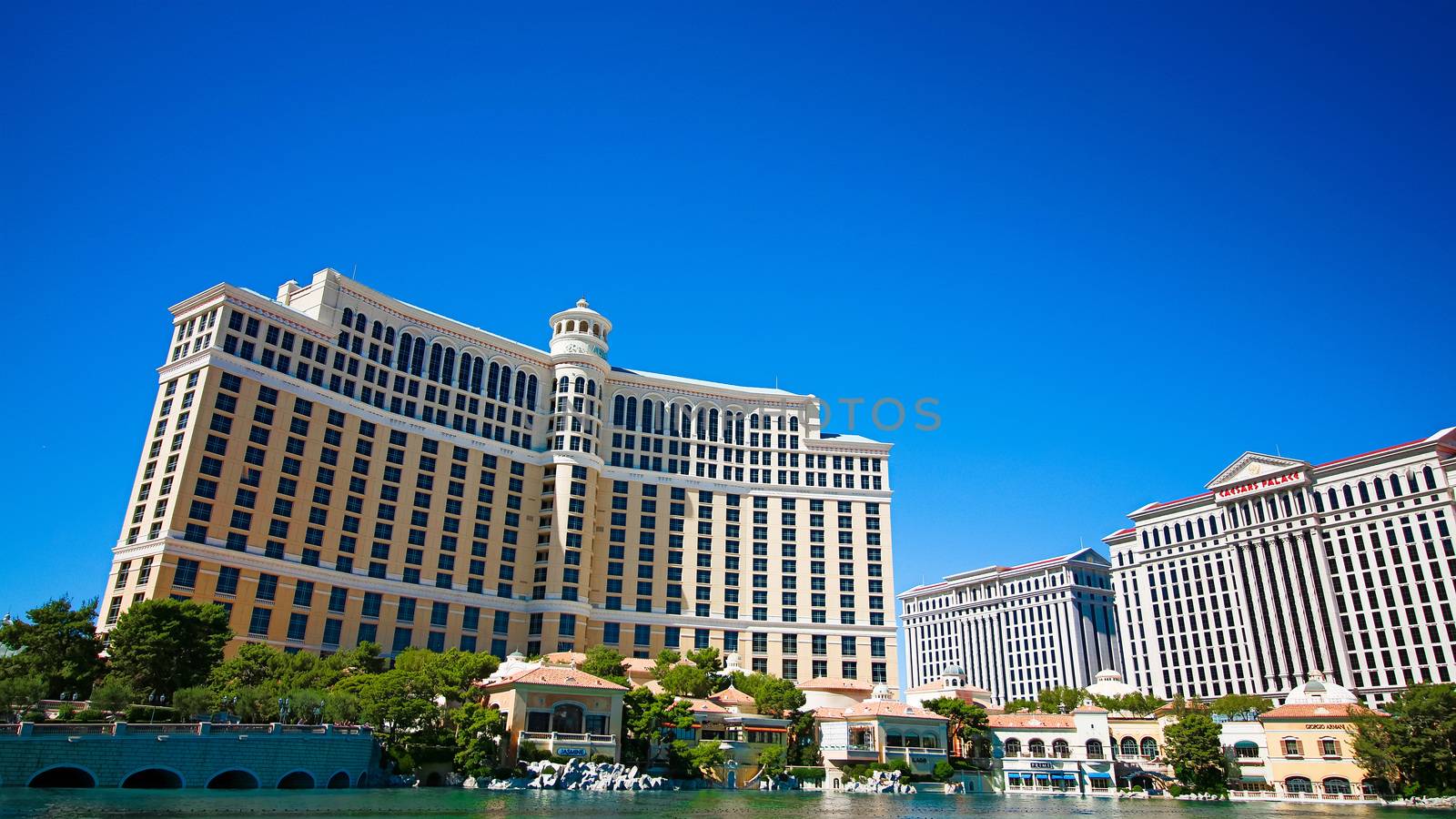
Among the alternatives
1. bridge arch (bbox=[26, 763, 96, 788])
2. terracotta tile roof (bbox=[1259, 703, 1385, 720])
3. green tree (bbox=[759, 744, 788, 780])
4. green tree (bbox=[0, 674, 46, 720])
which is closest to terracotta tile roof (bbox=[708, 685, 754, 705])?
green tree (bbox=[759, 744, 788, 780])

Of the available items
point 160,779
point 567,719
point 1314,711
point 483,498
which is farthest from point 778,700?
point 160,779

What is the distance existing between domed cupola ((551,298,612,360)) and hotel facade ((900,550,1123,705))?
9103 centimetres

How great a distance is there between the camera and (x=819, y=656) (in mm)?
117250

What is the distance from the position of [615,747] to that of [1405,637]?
317ft

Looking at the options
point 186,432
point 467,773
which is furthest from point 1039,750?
point 186,432

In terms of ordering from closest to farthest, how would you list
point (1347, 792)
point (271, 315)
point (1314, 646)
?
point (1347, 792)
point (271, 315)
point (1314, 646)

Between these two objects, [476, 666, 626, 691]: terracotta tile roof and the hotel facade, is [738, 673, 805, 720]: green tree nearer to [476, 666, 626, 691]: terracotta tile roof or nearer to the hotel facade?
[476, 666, 626, 691]: terracotta tile roof

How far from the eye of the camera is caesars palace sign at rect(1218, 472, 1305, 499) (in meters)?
130

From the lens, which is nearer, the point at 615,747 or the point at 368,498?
the point at 615,747

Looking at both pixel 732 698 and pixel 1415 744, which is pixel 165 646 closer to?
pixel 732 698

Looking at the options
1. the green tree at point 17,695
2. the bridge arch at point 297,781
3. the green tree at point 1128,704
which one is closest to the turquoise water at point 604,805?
the bridge arch at point 297,781

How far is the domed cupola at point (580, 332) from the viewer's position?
391 feet

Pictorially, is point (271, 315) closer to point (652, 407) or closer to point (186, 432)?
point (186, 432)

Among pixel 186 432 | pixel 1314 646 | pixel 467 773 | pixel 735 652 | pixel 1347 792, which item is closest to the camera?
pixel 467 773
